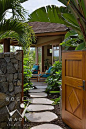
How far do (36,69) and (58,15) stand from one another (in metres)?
6.32

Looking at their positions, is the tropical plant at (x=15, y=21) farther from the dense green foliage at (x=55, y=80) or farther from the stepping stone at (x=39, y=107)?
the dense green foliage at (x=55, y=80)

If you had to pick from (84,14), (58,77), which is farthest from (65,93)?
(58,77)

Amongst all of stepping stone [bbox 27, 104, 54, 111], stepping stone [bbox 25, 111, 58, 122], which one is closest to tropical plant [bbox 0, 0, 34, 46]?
stepping stone [bbox 25, 111, 58, 122]

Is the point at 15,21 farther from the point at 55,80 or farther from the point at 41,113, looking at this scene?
the point at 55,80

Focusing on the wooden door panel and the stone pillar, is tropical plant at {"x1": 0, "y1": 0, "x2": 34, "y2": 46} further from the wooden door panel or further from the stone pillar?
the wooden door panel

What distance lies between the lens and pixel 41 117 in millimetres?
4086

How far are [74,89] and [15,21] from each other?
190 centimetres

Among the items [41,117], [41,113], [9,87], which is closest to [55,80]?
[41,113]

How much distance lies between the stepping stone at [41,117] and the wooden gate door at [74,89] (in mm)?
368

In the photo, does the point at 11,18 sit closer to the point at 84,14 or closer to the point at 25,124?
the point at 84,14

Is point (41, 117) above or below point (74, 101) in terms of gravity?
below

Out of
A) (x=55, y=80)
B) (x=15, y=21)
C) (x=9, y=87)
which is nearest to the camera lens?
(x=9, y=87)

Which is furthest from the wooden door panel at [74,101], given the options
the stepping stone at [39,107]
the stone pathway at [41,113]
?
the stepping stone at [39,107]

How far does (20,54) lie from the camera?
3338 mm
